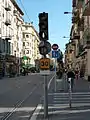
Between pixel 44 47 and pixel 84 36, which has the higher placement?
pixel 84 36

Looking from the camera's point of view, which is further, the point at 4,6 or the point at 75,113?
the point at 4,6

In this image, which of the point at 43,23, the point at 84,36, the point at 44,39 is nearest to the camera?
the point at 43,23

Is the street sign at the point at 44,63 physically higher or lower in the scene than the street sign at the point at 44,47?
lower

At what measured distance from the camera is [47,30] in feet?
46.4

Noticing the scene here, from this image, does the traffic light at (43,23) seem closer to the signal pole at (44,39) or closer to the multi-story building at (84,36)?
the signal pole at (44,39)

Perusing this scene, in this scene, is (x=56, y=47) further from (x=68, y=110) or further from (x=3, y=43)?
(x=3, y=43)

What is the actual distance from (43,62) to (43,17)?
1.61m

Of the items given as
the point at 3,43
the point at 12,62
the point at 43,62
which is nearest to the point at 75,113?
the point at 43,62

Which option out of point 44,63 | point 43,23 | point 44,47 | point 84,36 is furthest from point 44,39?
point 84,36

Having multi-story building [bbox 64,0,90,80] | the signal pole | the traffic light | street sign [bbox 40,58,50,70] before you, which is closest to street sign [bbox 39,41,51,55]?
the signal pole

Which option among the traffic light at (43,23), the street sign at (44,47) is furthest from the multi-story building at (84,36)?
the traffic light at (43,23)

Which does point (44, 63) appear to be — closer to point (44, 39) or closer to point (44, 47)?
point (44, 47)

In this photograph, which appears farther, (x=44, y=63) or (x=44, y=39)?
(x=44, y=63)

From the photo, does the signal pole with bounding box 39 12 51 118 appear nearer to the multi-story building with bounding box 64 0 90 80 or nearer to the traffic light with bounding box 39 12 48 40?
the traffic light with bounding box 39 12 48 40
